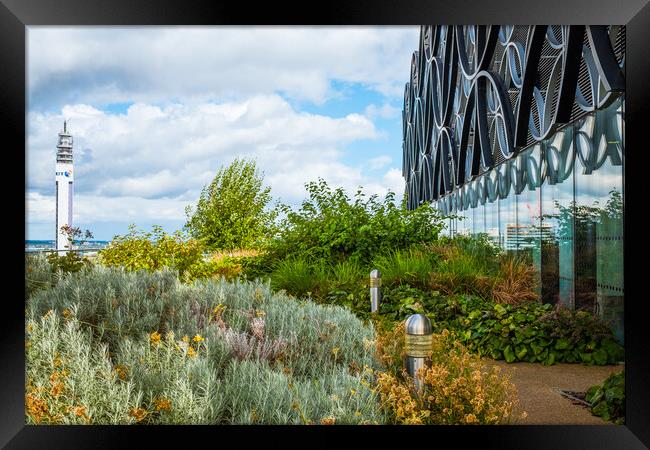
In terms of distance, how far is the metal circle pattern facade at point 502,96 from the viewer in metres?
8.17

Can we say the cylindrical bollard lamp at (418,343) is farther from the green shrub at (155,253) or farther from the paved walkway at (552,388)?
the green shrub at (155,253)

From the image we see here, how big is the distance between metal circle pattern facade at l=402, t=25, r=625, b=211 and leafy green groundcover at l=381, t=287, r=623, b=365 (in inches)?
109

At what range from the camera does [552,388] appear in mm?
5676

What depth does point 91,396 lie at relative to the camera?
3688 millimetres

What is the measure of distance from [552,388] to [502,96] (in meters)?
8.45

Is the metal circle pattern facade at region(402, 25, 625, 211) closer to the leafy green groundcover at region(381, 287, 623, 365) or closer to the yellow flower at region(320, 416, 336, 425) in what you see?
the leafy green groundcover at region(381, 287, 623, 365)

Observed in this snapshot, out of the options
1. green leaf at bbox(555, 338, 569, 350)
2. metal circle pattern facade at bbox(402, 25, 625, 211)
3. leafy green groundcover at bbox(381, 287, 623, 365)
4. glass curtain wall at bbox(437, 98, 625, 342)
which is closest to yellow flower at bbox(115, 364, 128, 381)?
leafy green groundcover at bbox(381, 287, 623, 365)

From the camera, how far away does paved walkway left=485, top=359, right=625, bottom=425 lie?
4.83 meters

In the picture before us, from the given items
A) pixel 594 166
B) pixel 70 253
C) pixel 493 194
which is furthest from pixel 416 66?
pixel 70 253
